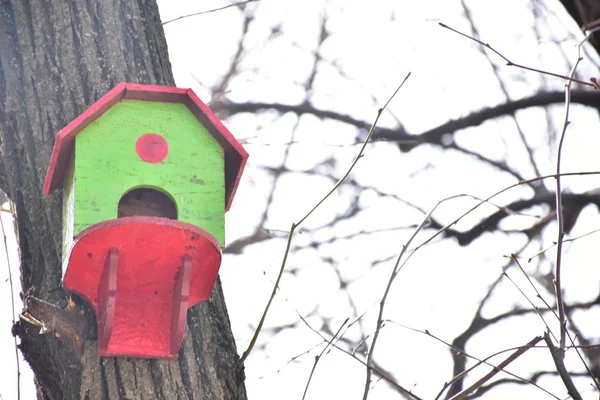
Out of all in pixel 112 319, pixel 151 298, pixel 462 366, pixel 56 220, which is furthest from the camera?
pixel 462 366

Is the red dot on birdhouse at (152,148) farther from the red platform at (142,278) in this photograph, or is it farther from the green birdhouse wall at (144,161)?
the red platform at (142,278)

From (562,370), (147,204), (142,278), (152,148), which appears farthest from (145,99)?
(562,370)

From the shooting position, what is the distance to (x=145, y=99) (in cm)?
229

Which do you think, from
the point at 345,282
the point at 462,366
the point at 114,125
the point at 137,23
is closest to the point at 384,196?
the point at 345,282

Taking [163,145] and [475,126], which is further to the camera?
[475,126]

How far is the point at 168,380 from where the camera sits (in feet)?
7.16

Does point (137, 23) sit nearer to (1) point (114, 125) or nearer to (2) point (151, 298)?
(1) point (114, 125)

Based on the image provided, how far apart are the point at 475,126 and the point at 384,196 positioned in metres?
0.78

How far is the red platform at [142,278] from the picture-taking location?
206 cm

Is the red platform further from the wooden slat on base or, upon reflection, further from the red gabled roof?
the red gabled roof

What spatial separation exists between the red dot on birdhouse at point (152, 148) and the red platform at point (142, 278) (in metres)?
0.24

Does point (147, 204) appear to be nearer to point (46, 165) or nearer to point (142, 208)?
point (142, 208)

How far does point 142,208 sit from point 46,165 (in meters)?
0.30

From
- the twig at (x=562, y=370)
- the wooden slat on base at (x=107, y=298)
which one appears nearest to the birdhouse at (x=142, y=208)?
the wooden slat on base at (x=107, y=298)
